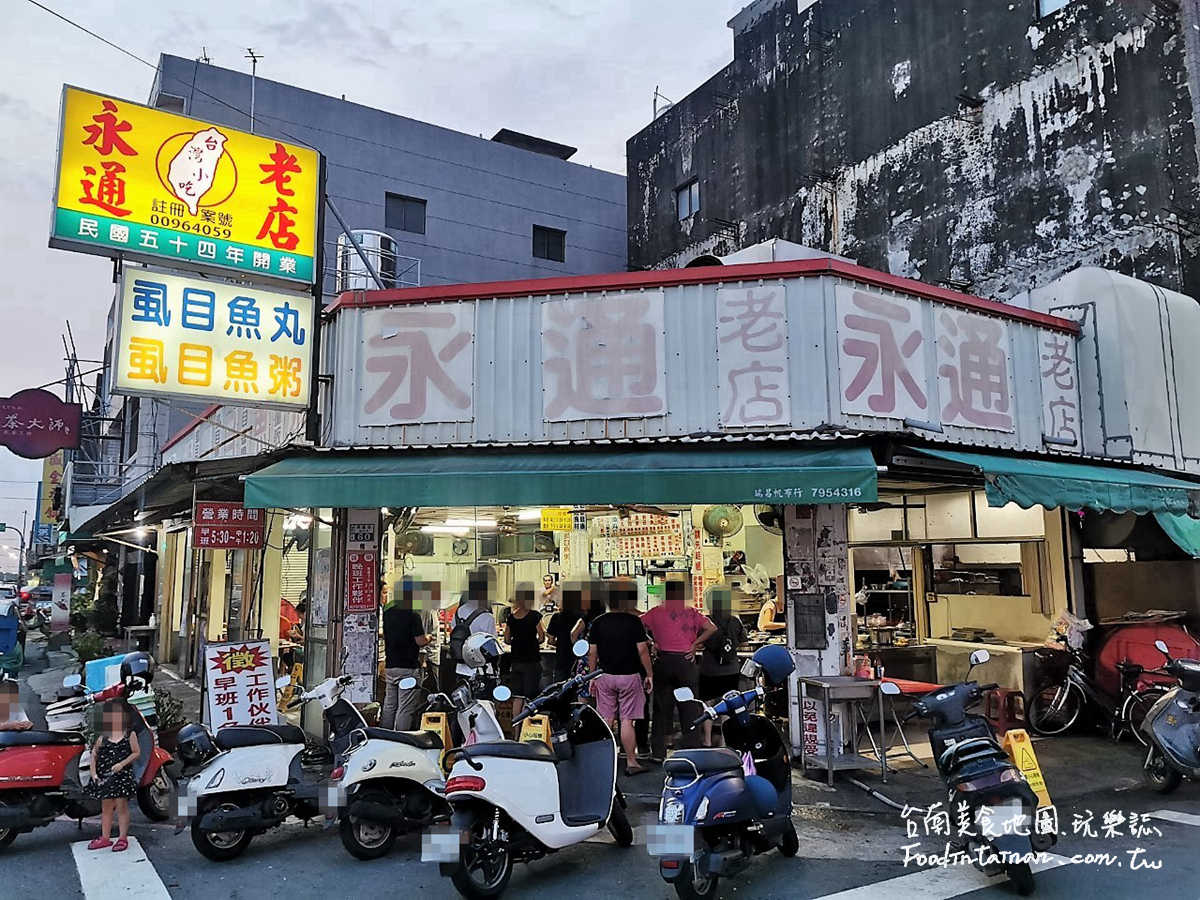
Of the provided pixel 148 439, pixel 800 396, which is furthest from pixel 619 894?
pixel 148 439

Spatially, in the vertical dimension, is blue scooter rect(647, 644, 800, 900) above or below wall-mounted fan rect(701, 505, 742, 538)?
below

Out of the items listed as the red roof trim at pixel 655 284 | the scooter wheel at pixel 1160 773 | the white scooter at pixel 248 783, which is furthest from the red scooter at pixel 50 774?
the scooter wheel at pixel 1160 773

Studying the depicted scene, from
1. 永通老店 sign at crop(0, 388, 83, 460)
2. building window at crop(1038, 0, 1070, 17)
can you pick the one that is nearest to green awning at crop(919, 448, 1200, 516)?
building window at crop(1038, 0, 1070, 17)

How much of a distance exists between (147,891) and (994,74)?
16618 mm

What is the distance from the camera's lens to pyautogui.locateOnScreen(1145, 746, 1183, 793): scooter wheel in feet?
26.5

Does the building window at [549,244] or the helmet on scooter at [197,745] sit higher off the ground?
the building window at [549,244]

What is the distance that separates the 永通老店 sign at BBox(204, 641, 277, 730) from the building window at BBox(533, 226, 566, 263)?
20523 mm

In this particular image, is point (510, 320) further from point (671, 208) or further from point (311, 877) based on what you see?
point (671, 208)

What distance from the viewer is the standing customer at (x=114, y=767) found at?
6.57 m

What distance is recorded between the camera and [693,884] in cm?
527

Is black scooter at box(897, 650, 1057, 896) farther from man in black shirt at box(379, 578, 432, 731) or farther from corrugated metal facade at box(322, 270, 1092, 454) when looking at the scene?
man in black shirt at box(379, 578, 432, 731)

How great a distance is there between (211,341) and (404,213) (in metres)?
17.7

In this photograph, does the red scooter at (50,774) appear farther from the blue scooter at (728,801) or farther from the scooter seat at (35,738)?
the blue scooter at (728,801)

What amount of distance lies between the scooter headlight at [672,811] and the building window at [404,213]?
22.4 meters
